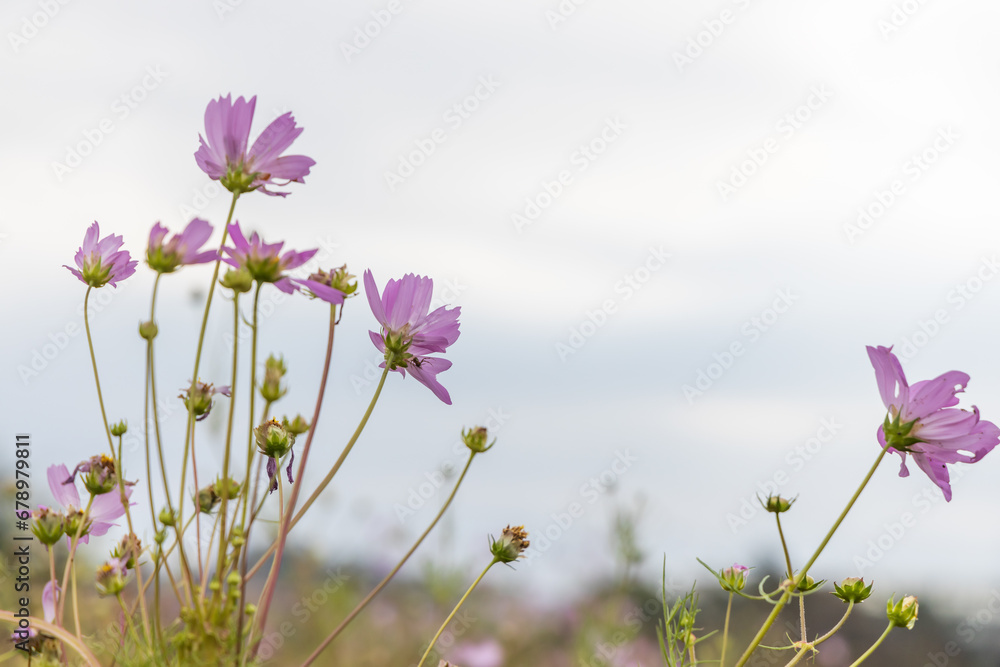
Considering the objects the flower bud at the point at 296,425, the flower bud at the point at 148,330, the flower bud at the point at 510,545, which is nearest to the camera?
the flower bud at the point at 148,330

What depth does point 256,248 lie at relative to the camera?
573 millimetres

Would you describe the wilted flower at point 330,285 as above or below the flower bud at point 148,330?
above

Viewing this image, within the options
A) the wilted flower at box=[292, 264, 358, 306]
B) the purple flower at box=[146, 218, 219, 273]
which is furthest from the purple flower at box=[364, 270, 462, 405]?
the purple flower at box=[146, 218, 219, 273]

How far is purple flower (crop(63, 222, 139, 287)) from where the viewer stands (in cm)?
75

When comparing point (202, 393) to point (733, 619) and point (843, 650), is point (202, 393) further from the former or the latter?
point (733, 619)

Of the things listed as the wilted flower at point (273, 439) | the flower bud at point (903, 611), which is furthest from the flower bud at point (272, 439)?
the flower bud at point (903, 611)

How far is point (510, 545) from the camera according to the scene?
30.7 inches

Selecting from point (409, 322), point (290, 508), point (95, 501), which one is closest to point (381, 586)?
point (290, 508)

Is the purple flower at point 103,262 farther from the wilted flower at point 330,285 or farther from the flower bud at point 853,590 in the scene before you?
the flower bud at point 853,590

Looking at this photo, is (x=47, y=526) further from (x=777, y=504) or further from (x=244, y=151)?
(x=777, y=504)

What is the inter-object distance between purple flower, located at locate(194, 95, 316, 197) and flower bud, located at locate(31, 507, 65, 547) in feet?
1.09

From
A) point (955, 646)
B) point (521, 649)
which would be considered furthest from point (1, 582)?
point (955, 646)

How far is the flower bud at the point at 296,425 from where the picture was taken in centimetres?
66

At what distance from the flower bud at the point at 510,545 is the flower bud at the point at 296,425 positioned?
23cm
